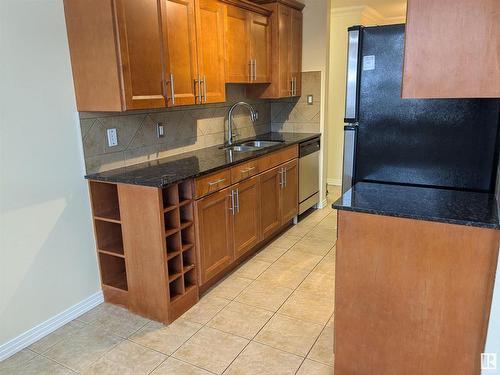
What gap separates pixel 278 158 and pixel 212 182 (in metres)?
1.05

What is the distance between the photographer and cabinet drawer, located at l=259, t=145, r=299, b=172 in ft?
10.7

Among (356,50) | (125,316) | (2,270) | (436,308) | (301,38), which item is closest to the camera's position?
(436,308)

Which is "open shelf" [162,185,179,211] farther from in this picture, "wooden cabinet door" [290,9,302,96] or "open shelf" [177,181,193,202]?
"wooden cabinet door" [290,9,302,96]

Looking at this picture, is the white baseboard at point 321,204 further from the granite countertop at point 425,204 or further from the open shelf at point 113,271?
the granite countertop at point 425,204

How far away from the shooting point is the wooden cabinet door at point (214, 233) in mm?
2551

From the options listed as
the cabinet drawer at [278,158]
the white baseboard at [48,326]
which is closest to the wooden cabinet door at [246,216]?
the cabinet drawer at [278,158]

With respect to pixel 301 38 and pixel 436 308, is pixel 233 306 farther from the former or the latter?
pixel 301 38

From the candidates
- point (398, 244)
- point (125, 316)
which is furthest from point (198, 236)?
point (398, 244)

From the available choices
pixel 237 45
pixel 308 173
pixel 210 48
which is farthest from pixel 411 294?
pixel 308 173

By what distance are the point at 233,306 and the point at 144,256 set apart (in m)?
0.69

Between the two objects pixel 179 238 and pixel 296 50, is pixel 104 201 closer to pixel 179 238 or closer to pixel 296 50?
pixel 179 238

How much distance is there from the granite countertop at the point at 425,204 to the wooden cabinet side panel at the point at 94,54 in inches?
56.1

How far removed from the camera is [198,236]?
253cm

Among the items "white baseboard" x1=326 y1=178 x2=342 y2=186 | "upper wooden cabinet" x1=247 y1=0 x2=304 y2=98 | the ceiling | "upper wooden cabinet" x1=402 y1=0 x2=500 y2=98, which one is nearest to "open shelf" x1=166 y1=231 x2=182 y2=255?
"upper wooden cabinet" x1=402 y1=0 x2=500 y2=98
